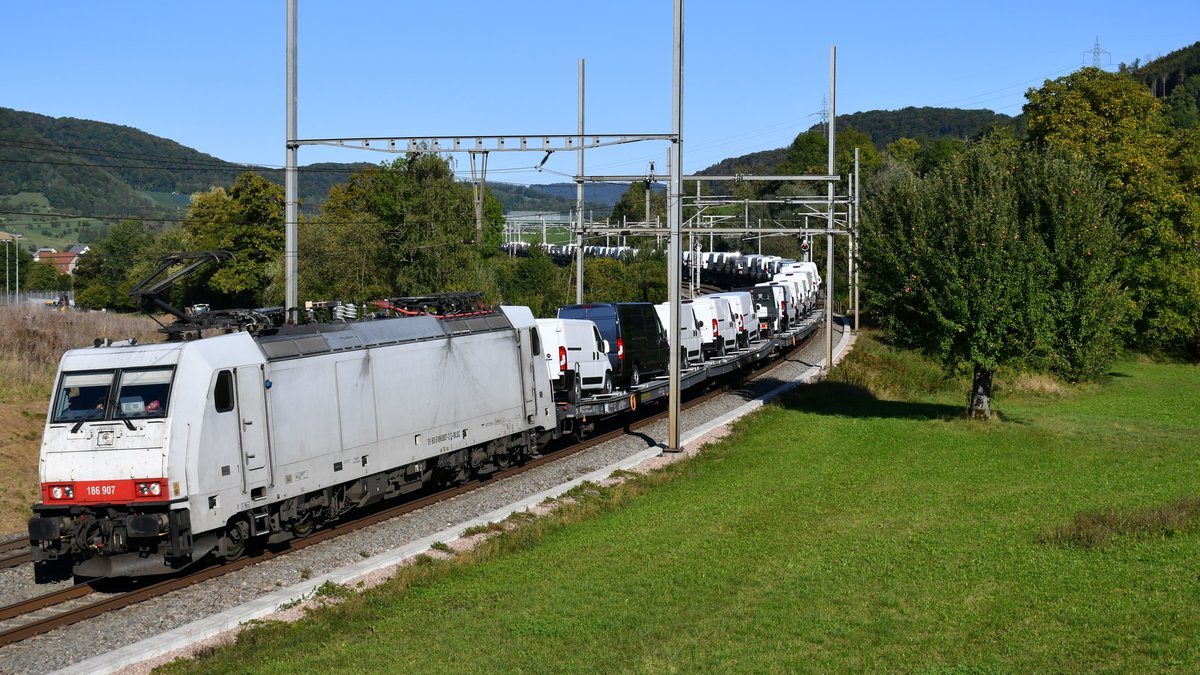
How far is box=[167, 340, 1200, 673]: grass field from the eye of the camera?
35.2 ft

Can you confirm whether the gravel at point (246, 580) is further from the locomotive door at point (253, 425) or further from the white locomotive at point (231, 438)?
the locomotive door at point (253, 425)

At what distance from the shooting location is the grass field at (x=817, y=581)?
10.7 m

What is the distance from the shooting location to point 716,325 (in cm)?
3972

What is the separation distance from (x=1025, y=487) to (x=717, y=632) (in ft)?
34.5

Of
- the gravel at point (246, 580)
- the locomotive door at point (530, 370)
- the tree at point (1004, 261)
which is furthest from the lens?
the tree at point (1004, 261)

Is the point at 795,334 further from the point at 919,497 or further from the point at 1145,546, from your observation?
the point at 1145,546

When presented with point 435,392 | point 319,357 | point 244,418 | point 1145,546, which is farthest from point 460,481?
point 1145,546

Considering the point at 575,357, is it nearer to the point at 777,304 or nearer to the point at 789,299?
the point at 777,304

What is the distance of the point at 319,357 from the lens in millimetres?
17016

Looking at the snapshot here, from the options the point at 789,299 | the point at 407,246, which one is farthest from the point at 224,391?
the point at 789,299

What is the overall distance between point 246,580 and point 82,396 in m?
3.13

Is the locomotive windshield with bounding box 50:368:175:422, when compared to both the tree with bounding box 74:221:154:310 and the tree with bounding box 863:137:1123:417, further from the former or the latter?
the tree with bounding box 74:221:154:310

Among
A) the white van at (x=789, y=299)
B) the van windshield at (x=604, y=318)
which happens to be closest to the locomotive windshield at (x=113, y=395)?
the van windshield at (x=604, y=318)

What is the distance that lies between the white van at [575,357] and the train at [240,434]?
15.0 ft
